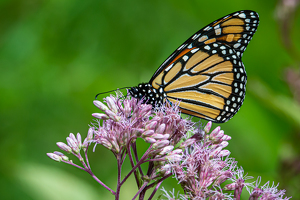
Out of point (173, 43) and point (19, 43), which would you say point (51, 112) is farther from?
point (173, 43)

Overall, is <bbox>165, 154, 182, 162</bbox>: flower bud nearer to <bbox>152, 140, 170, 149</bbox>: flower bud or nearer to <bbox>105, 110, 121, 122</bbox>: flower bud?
<bbox>152, 140, 170, 149</bbox>: flower bud

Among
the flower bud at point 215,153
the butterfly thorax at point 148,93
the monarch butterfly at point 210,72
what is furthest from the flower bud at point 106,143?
the monarch butterfly at point 210,72

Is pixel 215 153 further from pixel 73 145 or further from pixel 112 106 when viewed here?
pixel 73 145

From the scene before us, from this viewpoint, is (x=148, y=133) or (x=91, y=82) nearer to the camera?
(x=148, y=133)

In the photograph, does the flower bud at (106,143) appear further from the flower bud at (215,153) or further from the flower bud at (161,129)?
the flower bud at (215,153)

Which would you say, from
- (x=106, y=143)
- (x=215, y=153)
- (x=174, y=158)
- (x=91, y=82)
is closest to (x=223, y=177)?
(x=215, y=153)

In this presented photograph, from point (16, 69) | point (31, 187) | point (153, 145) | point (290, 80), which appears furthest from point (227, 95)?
point (16, 69)

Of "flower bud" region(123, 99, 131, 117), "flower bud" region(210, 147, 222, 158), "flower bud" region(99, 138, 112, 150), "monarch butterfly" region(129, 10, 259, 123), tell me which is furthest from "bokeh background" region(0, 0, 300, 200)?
"flower bud" region(99, 138, 112, 150)
